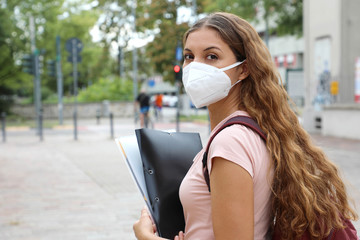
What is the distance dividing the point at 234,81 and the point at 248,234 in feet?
1.82

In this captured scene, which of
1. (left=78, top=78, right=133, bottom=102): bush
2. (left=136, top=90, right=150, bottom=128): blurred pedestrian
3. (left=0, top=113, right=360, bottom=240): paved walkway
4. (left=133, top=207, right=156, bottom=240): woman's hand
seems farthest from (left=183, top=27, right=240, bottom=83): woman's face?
(left=78, top=78, right=133, bottom=102): bush

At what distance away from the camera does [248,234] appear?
1.45 meters

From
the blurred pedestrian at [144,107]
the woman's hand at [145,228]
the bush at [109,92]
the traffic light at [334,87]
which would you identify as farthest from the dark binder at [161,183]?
the bush at [109,92]

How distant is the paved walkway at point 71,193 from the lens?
4.96 metres

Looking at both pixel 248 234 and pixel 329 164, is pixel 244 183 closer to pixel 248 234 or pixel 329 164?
pixel 248 234

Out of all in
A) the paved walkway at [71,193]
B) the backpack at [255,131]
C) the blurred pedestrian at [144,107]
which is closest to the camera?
the backpack at [255,131]

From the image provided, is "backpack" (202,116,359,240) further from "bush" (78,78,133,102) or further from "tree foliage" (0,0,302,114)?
"bush" (78,78,133,102)

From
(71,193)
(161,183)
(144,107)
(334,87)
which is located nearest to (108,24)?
(144,107)

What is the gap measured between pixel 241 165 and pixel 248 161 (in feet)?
0.12

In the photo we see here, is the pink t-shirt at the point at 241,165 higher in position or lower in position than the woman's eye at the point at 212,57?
lower

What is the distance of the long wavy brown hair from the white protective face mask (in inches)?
2.9

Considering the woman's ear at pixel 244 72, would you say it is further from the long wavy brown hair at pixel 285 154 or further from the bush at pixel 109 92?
the bush at pixel 109 92

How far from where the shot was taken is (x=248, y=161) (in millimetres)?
1441

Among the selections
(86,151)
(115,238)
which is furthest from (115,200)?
(86,151)
